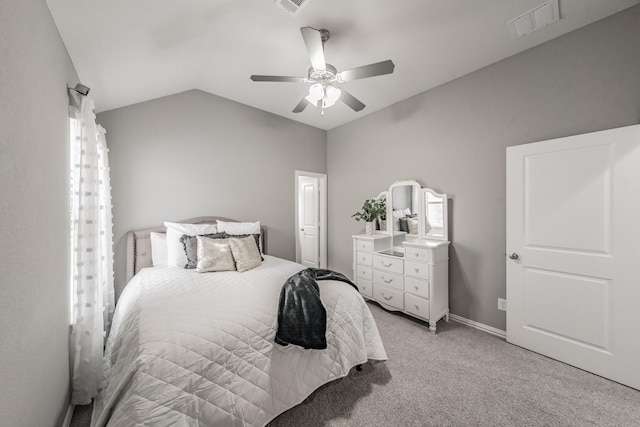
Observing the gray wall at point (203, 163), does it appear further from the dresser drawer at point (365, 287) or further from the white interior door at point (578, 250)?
the white interior door at point (578, 250)

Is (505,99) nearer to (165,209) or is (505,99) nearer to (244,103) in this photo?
(244,103)

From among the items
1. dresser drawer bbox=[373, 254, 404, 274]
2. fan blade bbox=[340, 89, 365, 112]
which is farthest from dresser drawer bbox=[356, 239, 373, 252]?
fan blade bbox=[340, 89, 365, 112]

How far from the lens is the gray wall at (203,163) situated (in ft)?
8.95

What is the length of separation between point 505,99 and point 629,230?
1.49 metres

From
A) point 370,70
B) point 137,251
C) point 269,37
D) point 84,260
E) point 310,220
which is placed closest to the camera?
point 84,260

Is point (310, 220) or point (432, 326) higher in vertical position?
point (310, 220)

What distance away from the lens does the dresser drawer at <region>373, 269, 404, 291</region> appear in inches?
115

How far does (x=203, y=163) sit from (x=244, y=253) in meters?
1.50

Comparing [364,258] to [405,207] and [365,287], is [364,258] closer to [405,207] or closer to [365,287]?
[365,287]

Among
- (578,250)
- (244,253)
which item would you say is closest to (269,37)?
(244,253)

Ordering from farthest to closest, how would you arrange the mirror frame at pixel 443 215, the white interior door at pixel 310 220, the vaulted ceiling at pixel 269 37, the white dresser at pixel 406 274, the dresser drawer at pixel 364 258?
1. the white interior door at pixel 310 220
2. the dresser drawer at pixel 364 258
3. the mirror frame at pixel 443 215
4. the white dresser at pixel 406 274
5. the vaulted ceiling at pixel 269 37

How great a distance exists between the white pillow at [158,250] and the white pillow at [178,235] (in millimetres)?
140

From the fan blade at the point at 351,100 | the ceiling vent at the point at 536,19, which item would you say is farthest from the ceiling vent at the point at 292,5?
the ceiling vent at the point at 536,19

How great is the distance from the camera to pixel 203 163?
3.23 meters
